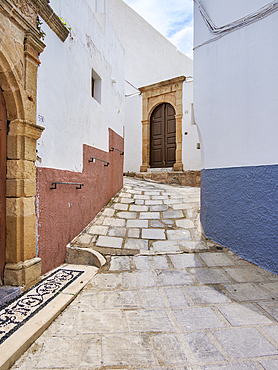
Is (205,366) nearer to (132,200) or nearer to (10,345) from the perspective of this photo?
(10,345)

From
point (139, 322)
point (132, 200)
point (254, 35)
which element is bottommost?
point (139, 322)

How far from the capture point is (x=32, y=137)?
2.50 metres

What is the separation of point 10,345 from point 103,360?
62 cm

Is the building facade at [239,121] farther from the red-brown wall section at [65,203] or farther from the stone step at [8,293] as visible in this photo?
the stone step at [8,293]

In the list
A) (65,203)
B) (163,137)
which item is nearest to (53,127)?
(65,203)

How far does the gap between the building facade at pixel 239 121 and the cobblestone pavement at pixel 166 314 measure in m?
0.39

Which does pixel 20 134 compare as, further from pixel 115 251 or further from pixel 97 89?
pixel 97 89

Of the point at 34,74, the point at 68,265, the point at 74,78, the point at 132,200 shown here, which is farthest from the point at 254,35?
the point at 68,265

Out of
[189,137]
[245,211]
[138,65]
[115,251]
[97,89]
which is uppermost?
[138,65]

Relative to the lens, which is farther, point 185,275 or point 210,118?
point 210,118

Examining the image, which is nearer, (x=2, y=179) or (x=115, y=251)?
(x=2, y=179)

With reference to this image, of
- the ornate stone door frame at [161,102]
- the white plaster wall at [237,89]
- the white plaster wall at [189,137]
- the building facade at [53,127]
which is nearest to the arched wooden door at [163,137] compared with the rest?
the ornate stone door frame at [161,102]

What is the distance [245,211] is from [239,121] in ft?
3.99

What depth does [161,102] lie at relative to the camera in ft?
31.0
